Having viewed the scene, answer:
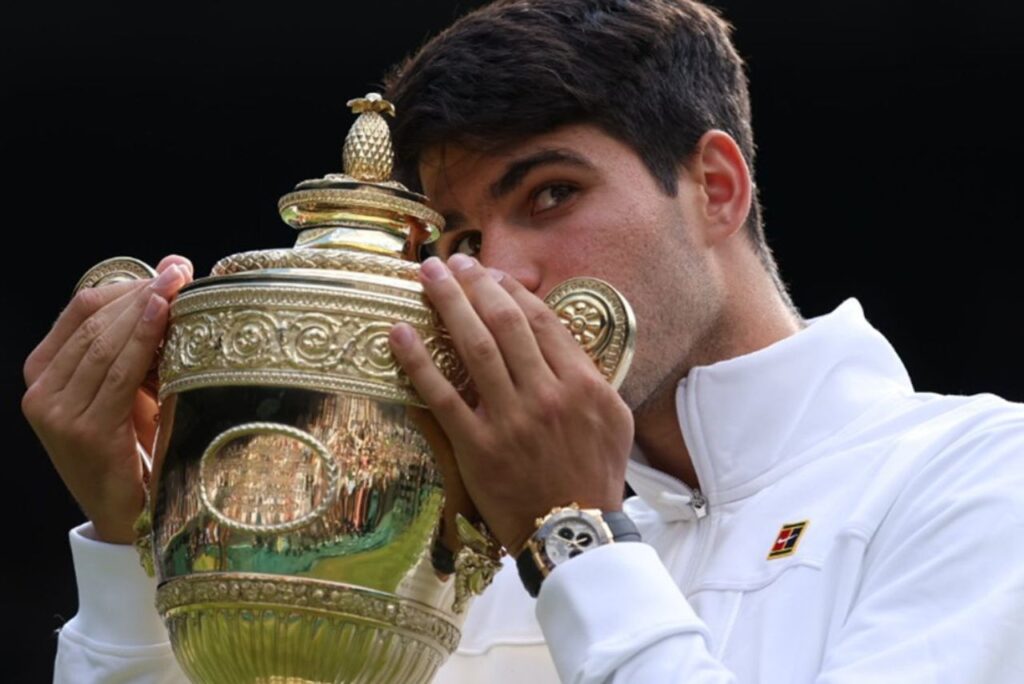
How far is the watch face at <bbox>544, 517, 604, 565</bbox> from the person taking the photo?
241 cm

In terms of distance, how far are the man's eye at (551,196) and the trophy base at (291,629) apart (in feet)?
2.40

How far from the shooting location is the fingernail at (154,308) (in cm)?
251

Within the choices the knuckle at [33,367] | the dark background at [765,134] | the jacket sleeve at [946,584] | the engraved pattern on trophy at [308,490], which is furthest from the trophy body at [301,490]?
the dark background at [765,134]

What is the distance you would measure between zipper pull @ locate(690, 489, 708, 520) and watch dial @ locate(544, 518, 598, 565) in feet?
1.64

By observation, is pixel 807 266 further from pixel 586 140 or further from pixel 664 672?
pixel 664 672

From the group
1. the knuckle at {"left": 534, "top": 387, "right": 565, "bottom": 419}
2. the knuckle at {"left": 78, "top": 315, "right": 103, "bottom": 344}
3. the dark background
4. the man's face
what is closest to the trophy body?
the knuckle at {"left": 534, "top": 387, "right": 565, "bottom": 419}

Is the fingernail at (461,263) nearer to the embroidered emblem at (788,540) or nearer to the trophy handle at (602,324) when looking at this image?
the trophy handle at (602,324)

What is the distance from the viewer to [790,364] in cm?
294

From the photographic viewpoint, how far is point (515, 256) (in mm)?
2926

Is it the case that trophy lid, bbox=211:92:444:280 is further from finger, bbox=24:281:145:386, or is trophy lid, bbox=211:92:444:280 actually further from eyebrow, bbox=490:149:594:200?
eyebrow, bbox=490:149:594:200

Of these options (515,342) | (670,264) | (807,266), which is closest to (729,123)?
(670,264)

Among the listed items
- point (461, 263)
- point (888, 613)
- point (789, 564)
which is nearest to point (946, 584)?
point (888, 613)

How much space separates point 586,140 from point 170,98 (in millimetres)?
2828

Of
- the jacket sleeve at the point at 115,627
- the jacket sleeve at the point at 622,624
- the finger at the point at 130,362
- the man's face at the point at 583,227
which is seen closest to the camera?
the jacket sleeve at the point at 622,624
